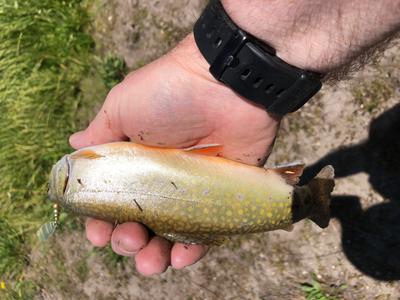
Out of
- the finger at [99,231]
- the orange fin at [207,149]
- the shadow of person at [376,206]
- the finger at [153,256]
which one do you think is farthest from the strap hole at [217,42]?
the shadow of person at [376,206]

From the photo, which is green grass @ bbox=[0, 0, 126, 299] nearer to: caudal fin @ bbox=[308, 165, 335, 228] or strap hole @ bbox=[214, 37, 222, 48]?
strap hole @ bbox=[214, 37, 222, 48]

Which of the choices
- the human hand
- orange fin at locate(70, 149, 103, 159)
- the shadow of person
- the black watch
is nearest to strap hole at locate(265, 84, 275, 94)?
the black watch

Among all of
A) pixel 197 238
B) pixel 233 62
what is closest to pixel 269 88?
pixel 233 62

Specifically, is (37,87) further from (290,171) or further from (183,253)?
(290,171)

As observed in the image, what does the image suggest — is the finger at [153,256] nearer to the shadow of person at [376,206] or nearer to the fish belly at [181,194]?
the fish belly at [181,194]

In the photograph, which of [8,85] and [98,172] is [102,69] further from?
[98,172]

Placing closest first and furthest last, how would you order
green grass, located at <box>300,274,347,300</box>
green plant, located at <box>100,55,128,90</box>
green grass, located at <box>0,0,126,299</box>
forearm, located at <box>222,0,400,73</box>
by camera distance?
forearm, located at <box>222,0,400,73</box>
green grass, located at <box>300,274,347,300</box>
green plant, located at <box>100,55,128,90</box>
green grass, located at <box>0,0,126,299</box>

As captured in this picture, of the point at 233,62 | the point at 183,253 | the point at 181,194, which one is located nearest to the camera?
the point at 233,62
